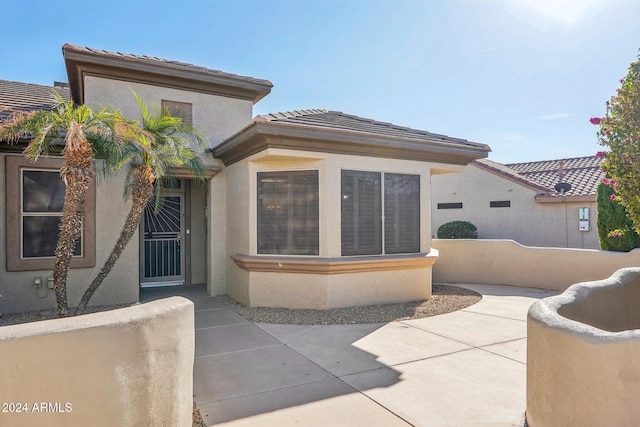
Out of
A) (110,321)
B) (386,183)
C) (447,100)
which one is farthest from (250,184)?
(447,100)

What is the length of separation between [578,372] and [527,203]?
15440 millimetres

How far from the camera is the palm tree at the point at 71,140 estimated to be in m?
5.55

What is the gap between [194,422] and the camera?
3.48m

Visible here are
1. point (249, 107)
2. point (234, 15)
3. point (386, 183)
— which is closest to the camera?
point (386, 183)

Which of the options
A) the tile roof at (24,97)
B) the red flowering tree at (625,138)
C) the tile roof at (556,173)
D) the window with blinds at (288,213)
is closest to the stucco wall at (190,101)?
the tile roof at (24,97)

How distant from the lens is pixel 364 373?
15.0 ft

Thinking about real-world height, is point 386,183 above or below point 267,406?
above

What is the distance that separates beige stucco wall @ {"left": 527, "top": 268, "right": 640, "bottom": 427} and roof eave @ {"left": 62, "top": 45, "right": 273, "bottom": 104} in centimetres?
824

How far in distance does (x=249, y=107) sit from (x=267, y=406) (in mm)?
7775

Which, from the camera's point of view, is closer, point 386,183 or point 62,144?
point 62,144

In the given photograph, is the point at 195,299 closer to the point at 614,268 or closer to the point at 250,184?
the point at 250,184

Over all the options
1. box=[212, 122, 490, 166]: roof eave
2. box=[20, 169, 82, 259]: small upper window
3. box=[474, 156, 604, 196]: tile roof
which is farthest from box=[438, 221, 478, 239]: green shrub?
box=[20, 169, 82, 259]: small upper window

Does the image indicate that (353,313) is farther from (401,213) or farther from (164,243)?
(164,243)

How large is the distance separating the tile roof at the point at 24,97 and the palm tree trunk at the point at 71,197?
2995 mm
